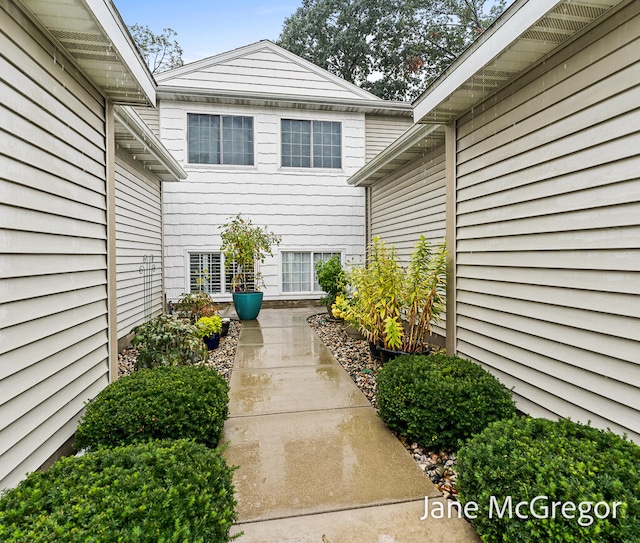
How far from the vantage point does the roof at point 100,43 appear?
2.42 m

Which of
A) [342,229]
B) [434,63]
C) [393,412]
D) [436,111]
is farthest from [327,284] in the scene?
[434,63]

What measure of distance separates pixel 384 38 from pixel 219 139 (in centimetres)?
1356

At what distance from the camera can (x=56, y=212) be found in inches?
108

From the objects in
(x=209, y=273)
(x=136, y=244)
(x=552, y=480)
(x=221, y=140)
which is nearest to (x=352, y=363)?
(x=552, y=480)

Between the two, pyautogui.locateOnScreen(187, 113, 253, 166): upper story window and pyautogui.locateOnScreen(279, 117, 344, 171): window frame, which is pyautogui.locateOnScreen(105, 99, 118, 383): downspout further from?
pyautogui.locateOnScreen(279, 117, 344, 171): window frame

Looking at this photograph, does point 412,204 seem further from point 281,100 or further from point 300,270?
point 281,100

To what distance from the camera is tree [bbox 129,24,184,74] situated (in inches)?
720

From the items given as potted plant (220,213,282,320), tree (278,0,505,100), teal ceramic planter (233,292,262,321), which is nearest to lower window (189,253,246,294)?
potted plant (220,213,282,320)

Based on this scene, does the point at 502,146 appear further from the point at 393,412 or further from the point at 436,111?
the point at 393,412

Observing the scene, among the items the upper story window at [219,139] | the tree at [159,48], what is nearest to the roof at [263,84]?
the upper story window at [219,139]

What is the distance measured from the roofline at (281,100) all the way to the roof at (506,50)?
5331mm

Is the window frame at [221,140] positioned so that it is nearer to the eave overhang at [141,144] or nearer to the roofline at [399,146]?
the eave overhang at [141,144]

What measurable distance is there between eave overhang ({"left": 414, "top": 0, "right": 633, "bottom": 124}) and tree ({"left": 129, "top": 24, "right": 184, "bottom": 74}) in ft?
60.1

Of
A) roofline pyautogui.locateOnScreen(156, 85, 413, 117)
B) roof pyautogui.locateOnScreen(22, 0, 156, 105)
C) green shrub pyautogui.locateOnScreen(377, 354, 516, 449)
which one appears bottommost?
green shrub pyautogui.locateOnScreen(377, 354, 516, 449)
